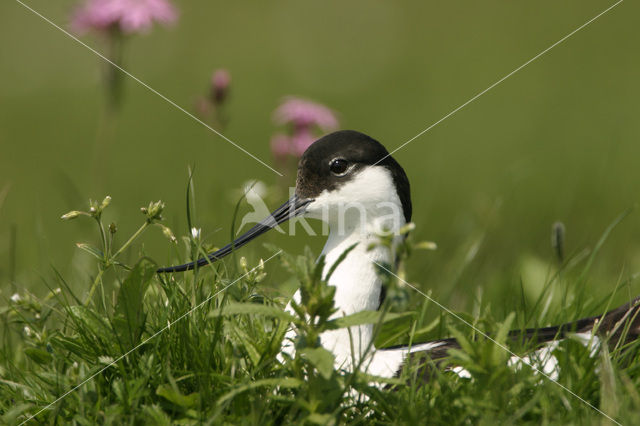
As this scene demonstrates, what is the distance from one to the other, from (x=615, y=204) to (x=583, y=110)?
279 centimetres

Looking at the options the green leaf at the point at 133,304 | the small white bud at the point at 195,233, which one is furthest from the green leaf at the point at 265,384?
the small white bud at the point at 195,233

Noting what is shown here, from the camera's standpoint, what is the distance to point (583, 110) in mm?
8852

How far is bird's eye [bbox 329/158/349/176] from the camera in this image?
289 cm

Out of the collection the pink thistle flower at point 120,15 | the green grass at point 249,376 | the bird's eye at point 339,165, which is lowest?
the green grass at point 249,376

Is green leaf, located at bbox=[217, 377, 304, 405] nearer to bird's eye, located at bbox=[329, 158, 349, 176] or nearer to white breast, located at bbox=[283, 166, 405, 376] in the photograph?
white breast, located at bbox=[283, 166, 405, 376]

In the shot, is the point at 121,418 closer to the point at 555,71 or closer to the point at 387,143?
the point at 387,143

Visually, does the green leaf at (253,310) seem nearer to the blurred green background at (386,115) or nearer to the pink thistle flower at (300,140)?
the pink thistle flower at (300,140)

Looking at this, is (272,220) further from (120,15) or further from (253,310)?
(120,15)

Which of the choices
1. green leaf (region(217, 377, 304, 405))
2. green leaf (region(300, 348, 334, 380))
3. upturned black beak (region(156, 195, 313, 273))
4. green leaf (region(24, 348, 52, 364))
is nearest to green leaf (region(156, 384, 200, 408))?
green leaf (region(217, 377, 304, 405))

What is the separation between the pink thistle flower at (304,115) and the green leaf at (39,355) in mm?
1631

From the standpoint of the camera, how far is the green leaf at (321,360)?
195 cm

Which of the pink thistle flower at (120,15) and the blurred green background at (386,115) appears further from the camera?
the blurred green background at (386,115)

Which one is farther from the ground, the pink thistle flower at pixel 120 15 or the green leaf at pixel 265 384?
the pink thistle flower at pixel 120 15

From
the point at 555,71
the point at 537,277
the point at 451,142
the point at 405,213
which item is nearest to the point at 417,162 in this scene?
the point at 451,142
